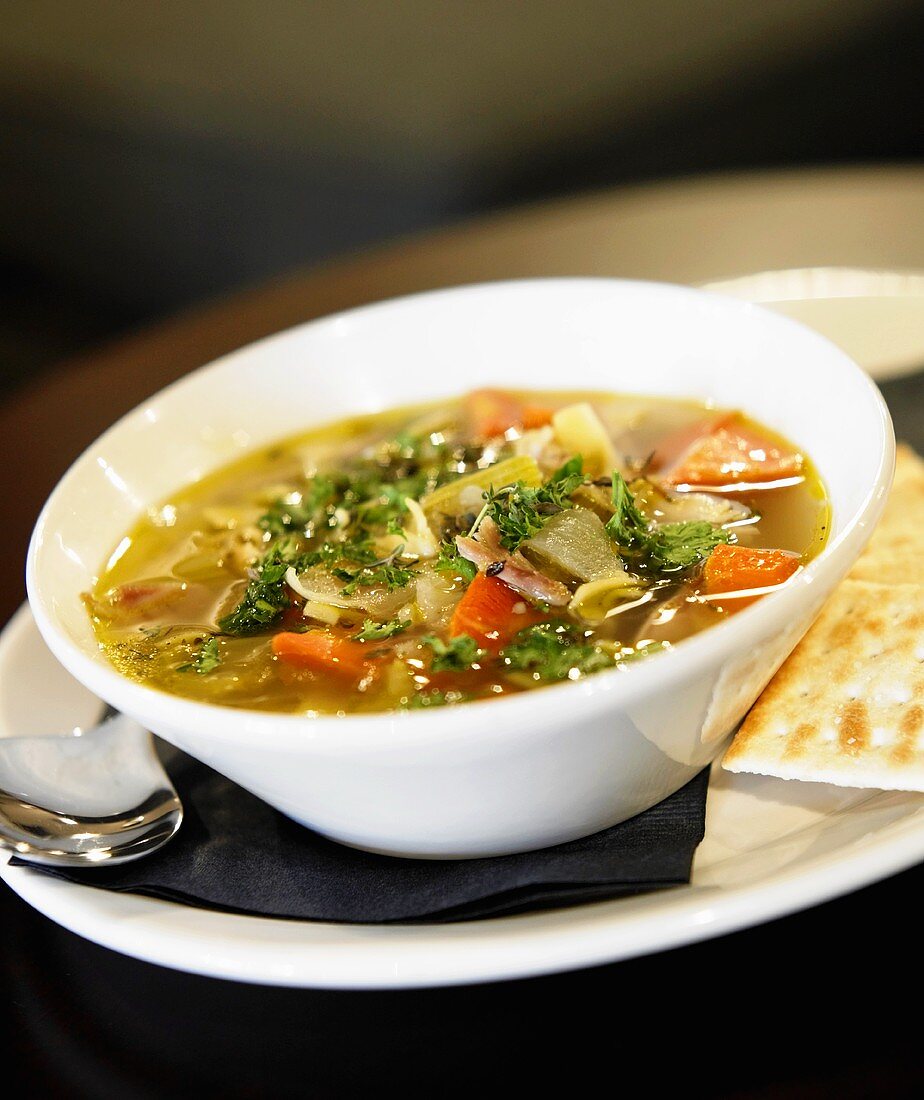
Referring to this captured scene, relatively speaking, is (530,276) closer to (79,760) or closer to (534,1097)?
(79,760)

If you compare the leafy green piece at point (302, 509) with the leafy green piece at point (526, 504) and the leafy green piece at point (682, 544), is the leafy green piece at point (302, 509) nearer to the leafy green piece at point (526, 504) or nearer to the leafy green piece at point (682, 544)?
the leafy green piece at point (526, 504)

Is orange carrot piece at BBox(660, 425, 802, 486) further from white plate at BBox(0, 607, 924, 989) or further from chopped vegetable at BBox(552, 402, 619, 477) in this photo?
white plate at BBox(0, 607, 924, 989)

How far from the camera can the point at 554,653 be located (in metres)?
1.90

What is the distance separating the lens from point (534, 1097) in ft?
4.87

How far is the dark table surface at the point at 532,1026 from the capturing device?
58.9 inches

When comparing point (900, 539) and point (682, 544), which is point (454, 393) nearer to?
point (682, 544)

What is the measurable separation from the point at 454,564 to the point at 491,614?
0.20m

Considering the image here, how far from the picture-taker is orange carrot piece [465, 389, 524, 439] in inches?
118

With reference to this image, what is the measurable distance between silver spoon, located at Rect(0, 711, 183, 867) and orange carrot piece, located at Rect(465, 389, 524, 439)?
1252mm

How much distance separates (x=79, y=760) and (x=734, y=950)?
1273 mm

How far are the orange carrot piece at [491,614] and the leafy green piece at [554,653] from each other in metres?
0.03

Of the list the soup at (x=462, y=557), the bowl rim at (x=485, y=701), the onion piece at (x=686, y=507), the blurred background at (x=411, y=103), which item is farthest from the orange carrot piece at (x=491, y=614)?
the blurred background at (x=411, y=103)

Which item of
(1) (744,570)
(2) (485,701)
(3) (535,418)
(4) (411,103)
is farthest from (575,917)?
(4) (411,103)

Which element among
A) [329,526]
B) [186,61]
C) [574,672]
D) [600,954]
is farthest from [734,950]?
[186,61]
